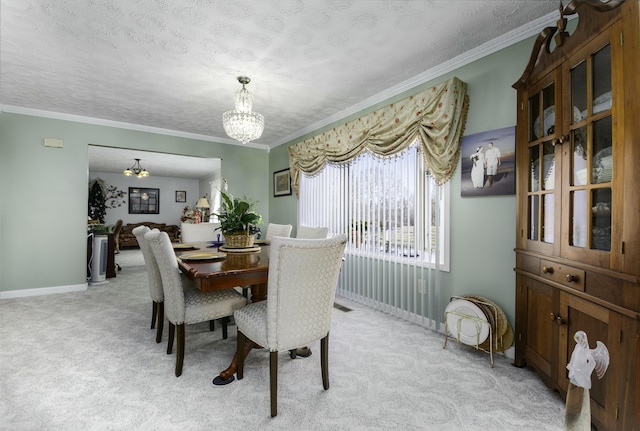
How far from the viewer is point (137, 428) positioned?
4.87 feet

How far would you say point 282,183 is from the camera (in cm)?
518

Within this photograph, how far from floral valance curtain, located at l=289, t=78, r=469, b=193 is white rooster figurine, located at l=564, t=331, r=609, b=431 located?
2.07 meters

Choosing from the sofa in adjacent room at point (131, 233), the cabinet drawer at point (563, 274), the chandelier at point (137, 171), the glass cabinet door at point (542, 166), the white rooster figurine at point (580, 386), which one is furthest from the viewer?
the sofa in adjacent room at point (131, 233)

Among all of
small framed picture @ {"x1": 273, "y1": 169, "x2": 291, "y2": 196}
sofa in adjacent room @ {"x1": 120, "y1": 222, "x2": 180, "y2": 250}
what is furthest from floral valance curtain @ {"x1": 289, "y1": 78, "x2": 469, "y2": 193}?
sofa in adjacent room @ {"x1": 120, "y1": 222, "x2": 180, "y2": 250}

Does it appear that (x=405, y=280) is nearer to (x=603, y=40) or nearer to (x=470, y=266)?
(x=470, y=266)

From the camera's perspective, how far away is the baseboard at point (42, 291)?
12.3 feet

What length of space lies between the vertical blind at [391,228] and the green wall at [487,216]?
0.44 ft

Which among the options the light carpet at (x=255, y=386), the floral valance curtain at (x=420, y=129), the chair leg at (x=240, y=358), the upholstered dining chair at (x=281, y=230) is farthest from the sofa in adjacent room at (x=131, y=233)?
the chair leg at (x=240, y=358)

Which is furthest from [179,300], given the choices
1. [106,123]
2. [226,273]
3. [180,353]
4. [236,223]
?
[106,123]

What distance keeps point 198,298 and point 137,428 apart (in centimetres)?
79

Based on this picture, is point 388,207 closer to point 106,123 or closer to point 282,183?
point 282,183

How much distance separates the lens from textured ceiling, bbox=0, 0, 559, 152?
1.92 metres

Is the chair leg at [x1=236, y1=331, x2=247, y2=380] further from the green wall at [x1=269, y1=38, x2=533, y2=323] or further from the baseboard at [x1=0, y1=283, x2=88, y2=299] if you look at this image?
the baseboard at [x1=0, y1=283, x2=88, y2=299]

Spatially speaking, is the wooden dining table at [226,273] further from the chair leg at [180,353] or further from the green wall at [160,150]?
the green wall at [160,150]
